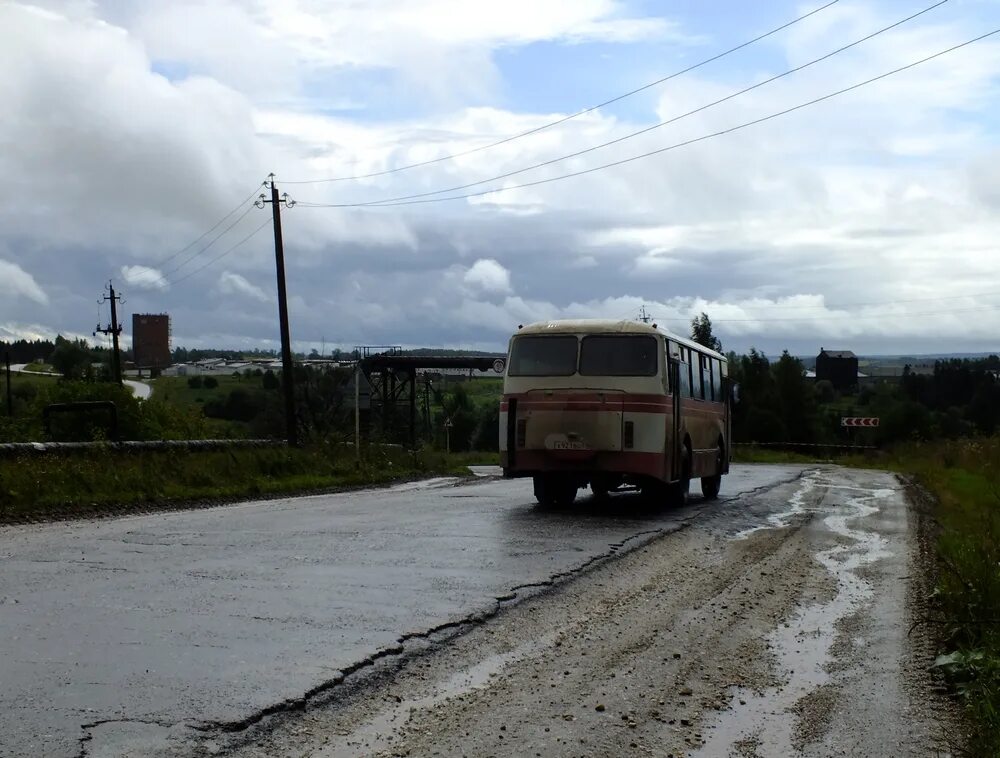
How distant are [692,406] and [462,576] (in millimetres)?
10732

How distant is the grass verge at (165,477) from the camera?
1775 centimetres

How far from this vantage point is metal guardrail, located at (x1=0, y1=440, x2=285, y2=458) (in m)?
20.3

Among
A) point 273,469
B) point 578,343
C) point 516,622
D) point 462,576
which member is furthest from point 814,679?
point 273,469

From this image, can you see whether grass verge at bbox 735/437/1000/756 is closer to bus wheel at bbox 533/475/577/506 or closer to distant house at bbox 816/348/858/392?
bus wheel at bbox 533/475/577/506

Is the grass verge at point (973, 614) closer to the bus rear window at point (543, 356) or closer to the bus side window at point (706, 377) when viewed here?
the bus side window at point (706, 377)

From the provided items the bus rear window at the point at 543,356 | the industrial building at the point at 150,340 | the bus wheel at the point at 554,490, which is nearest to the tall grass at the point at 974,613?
the bus wheel at the point at 554,490

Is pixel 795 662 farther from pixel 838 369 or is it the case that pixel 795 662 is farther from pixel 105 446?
pixel 838 369

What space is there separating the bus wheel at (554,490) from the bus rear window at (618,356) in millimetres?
1837

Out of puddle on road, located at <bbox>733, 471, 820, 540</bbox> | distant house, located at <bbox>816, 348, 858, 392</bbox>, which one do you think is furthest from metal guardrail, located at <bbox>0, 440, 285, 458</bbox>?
distant house, located at <bbox>816, 348, 858, 392</bbox>

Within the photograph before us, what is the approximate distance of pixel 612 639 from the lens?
8219mm

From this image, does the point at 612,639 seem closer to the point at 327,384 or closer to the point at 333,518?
the point at 333,518

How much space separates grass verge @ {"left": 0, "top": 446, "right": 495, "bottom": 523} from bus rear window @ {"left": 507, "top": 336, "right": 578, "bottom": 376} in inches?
217

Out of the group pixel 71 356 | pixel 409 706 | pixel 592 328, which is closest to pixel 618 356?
pixel 592 328

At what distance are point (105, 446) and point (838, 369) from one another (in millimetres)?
128753
